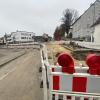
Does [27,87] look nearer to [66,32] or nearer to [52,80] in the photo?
[52,80]

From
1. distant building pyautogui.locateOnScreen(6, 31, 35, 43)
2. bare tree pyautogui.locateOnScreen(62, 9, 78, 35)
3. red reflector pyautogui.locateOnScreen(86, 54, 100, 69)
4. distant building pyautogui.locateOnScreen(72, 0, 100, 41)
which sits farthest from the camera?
distant building pyautogui.locateOnScreen(6, 31, 35, 43)

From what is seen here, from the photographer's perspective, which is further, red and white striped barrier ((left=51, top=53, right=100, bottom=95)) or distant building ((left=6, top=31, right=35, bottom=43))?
distant building ((left=6, top=31, right=35, bottom=43))

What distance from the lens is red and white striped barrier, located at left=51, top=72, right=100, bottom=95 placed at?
3.28 meters

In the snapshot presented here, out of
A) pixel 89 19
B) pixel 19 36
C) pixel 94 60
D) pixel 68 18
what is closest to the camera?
pixel 94 60

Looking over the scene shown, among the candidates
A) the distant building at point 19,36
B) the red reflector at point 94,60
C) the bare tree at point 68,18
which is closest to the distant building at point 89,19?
the bare tree at point 68,18

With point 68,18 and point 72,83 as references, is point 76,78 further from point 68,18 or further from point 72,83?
point 68,18

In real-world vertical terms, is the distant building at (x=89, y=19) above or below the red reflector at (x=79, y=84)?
above

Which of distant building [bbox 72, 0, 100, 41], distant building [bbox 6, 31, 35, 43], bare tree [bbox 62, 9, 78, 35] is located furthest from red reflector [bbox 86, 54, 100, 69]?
distant building [bbox 6, 31, 35, 43]

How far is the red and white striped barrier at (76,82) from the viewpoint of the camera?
3.28 metres

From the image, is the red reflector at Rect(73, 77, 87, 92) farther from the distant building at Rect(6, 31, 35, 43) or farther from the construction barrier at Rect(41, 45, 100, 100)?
the distant building at Rect(6, 31, 35, 43)

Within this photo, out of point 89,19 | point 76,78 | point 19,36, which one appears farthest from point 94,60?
point 19,36

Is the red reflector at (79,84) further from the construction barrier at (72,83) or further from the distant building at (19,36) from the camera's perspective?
the distant building at (19,36)

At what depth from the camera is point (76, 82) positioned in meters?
3.32

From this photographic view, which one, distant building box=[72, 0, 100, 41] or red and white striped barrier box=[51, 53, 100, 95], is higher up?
distant building box=[72, 0, 100, 41]
